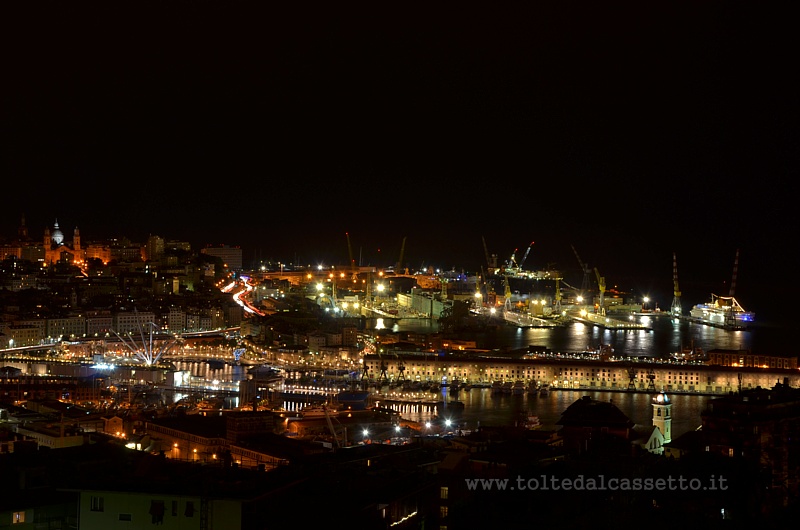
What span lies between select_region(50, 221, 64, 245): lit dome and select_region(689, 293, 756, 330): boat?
1699 centimetres

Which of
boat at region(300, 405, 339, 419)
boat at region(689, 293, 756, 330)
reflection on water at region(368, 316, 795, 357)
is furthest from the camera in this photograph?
boat at region(689, 293, 756, 330)

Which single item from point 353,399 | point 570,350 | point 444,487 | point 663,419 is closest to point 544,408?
point 353,399

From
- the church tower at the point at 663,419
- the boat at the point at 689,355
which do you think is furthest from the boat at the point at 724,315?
the church tower at the point at 663,419

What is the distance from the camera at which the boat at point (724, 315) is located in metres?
28.5

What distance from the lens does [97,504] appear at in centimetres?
316

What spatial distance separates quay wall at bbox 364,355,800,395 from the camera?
598 inches

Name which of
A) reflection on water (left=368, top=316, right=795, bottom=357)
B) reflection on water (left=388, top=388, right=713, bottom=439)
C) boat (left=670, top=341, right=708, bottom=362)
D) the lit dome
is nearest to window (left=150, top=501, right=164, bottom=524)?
reflection on water (left=388, top=388, right=713, bottom=439)

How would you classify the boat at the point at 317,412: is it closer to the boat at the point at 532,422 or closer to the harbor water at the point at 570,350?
the harbor water at the point at 570,350

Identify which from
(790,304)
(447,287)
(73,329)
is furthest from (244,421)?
(790,304)

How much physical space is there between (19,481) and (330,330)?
55.1 ft

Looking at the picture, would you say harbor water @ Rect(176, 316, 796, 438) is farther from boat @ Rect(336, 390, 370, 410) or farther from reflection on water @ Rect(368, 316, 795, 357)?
boat @ Rect(336, 390, 370, 410)

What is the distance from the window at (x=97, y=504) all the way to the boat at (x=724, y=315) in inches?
1022

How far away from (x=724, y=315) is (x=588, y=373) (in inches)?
579

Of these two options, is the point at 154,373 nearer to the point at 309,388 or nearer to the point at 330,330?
the point at 309,388
